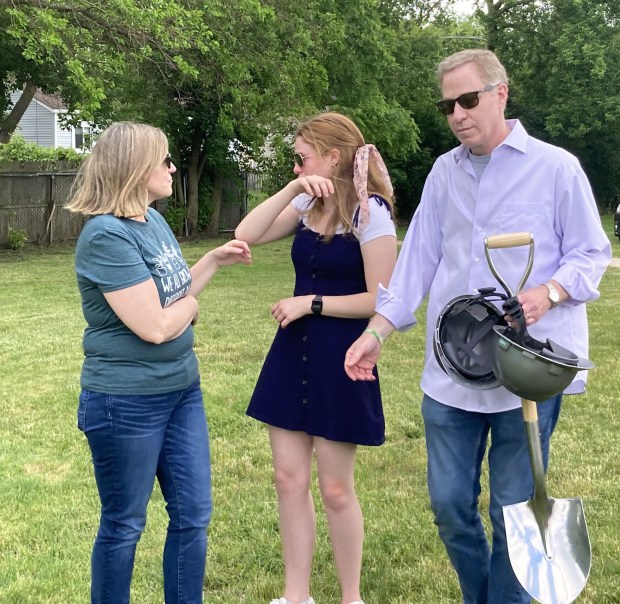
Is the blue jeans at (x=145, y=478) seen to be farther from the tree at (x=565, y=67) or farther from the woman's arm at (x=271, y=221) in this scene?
the tree at (x=565, y=67)

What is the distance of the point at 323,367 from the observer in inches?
128

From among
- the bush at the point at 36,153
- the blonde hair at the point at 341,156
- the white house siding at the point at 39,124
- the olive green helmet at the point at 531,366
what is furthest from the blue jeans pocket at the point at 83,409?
the white house siding at the point at 39,124

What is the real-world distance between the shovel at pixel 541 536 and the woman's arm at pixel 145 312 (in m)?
1.07

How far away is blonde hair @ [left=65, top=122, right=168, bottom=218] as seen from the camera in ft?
9.26

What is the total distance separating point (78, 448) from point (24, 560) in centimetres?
171

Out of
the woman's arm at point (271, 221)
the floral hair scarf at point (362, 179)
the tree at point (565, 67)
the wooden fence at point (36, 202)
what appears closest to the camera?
the floral hair scarf at point (362, 179)

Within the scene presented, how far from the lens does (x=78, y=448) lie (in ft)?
18.3

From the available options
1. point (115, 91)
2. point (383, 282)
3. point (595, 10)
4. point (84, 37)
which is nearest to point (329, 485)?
point (383, 282)

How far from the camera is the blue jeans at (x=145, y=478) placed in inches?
113

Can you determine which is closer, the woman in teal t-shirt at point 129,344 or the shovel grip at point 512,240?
the shovel grip at point 512,240

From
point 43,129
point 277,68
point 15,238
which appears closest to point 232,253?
point 277,68

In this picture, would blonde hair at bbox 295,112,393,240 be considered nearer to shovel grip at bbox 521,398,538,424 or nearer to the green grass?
shovel grip at bbox 521,398,538,424

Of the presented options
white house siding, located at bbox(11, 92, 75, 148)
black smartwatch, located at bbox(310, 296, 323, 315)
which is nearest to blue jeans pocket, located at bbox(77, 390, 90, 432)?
black smartwatch, located at bbox(310, 296, 323, 315)

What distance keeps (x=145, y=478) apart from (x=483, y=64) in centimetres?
181
